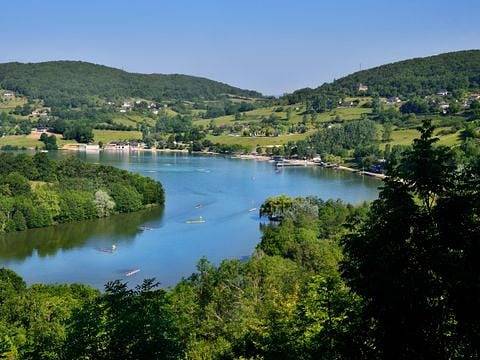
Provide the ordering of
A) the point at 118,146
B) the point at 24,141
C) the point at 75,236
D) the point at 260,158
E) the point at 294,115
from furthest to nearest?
the point at 294,115, the point at 118,146, the point at 24,141, the point at 260,158, the point at 75,236

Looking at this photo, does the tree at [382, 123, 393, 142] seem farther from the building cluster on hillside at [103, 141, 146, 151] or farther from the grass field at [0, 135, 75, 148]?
the grass field at [0, 135, 75, 148]

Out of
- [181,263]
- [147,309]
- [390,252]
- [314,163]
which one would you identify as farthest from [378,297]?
[314,163]

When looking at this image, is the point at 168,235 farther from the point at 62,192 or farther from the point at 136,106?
the point at 136,106

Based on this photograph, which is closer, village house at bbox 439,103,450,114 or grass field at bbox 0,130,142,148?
village house at bbox 439,103,450,114

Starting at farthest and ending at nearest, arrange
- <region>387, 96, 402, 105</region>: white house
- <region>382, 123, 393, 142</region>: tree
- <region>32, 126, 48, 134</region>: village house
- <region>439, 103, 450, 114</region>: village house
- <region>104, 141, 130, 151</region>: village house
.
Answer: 1. <region>387, 96, 402, 105</region>: white house
2. <region>32, 126, 48, 134</region>: village house
3. <region>104, 141, 130, 151</region>: village house
4. <region>439, 103, 450, 114</region>: village house
5. <region>382, 123, 393, 142</region>: tree

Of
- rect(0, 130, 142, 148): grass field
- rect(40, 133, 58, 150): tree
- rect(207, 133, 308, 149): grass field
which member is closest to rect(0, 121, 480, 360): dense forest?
rect(207, 133, 308, 149): grass field

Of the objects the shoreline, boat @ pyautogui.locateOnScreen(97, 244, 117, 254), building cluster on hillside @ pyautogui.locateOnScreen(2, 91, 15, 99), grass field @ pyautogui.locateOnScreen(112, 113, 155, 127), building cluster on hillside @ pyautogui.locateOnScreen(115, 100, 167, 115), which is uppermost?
building cluster on hillside @ pyautogui.locateOnScreen(2, 91, 15, 99)

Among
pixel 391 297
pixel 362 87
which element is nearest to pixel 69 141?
pixel 362 87
